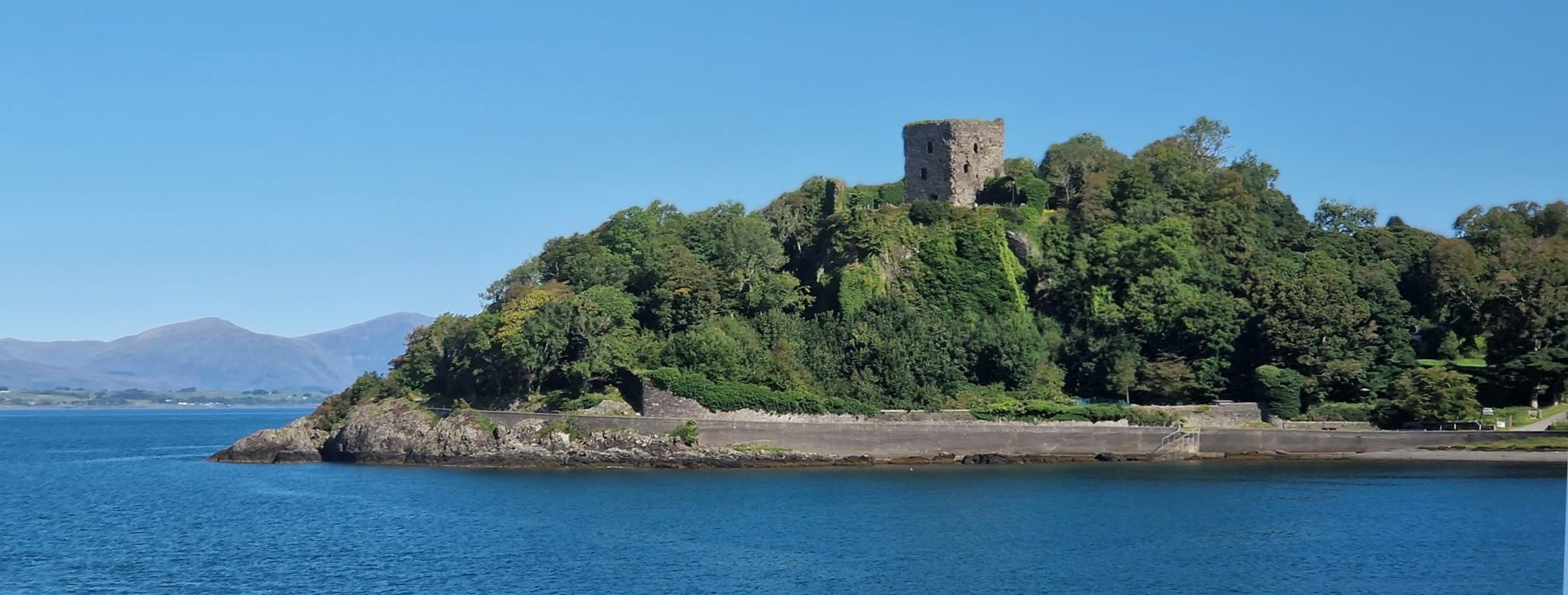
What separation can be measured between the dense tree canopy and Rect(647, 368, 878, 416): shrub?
0.21 m

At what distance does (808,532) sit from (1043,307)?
3214cm

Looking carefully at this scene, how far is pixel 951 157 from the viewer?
7550 centimetres

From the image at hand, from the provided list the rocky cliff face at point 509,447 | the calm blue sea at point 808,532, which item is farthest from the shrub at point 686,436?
the calm blue sea at point 808,532

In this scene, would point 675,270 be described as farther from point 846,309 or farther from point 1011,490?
point 1011,490

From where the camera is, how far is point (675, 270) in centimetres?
6756

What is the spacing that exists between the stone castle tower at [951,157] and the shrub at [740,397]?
18369mm

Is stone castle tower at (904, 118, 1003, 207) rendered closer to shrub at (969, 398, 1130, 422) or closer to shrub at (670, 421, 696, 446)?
shrub at (969, 398, 1130, 422)

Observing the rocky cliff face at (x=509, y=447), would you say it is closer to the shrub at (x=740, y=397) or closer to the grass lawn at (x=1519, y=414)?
the shrub at (x=740, y=397)

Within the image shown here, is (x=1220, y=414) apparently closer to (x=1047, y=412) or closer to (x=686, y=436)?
(x=1047, y=412)

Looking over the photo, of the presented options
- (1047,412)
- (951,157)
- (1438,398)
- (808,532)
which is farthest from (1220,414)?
(808,532)

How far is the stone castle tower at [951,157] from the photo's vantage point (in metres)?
75.5

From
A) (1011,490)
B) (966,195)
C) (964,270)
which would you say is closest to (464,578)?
(1011,490)

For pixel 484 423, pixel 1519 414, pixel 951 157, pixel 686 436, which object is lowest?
pixel 686 436

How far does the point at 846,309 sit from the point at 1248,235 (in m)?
19.5
